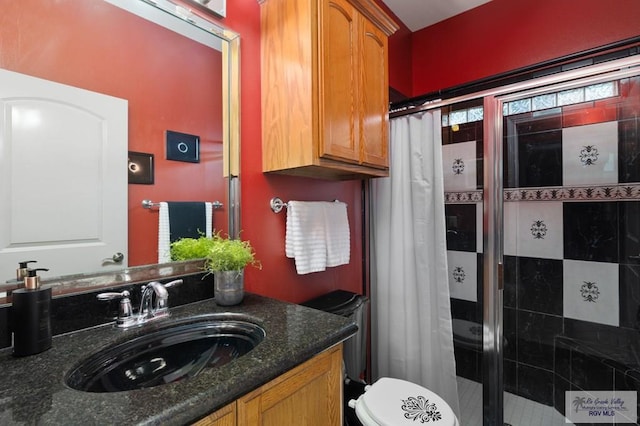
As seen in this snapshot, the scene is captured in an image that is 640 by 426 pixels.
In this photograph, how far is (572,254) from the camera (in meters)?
1.99

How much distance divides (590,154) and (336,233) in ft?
5.70

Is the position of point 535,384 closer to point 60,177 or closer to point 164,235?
point 164,235

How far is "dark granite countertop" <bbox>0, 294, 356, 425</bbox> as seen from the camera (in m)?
0.51

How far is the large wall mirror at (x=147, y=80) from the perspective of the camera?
87cm

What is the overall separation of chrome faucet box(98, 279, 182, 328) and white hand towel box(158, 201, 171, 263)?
109mm

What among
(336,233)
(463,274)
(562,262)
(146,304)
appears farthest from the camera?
(463,274)

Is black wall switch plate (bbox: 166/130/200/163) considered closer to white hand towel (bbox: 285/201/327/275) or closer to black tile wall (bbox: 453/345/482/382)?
white hand towel (bbox: 285/201/327/275)

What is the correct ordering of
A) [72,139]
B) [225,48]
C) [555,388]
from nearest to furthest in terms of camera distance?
1. [72,139]
2. [225,48]
3. [555,388]

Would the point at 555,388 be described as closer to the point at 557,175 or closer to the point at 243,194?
the point at 557,175

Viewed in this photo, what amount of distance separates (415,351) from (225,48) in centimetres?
192

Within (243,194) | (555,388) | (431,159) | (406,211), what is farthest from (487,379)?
(243,194)

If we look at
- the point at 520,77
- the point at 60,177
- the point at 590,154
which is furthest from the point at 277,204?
the point at 590,154

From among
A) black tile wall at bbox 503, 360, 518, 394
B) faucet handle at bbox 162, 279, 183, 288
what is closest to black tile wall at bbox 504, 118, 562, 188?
black tile wall at bbox 503, 360, 518, 394

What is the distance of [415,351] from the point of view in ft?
5.97
